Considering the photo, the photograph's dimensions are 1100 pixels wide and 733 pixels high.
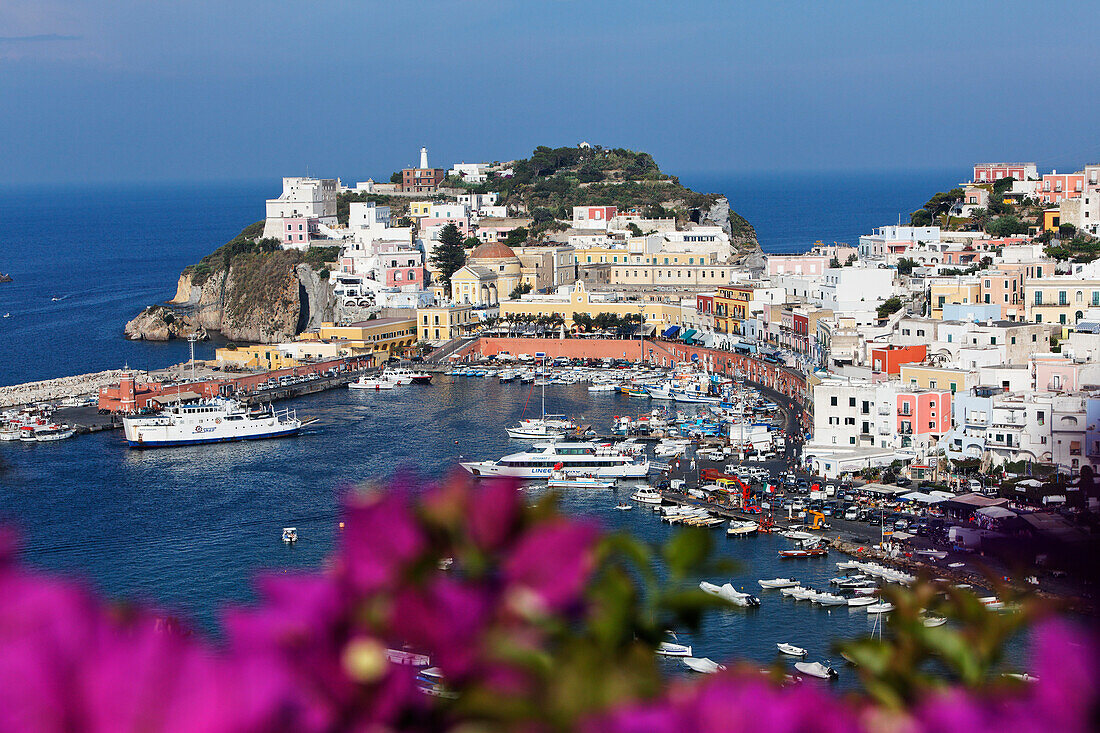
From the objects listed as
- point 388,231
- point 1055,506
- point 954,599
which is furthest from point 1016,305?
point 954,599

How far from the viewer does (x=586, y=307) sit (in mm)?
18750

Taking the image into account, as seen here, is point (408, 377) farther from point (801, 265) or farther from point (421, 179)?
point (421, 179)

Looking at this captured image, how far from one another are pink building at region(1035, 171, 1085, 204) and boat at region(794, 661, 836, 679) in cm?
1255

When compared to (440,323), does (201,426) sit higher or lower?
lower

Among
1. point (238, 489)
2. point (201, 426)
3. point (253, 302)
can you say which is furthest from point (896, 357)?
point (253, 302)

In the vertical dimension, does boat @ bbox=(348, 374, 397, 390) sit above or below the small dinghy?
above

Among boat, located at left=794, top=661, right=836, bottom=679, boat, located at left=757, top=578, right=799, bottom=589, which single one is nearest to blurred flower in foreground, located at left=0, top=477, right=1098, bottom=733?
boat, located at left=794, top=661, right=836, bottom=679

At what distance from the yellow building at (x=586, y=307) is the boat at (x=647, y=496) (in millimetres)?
8523

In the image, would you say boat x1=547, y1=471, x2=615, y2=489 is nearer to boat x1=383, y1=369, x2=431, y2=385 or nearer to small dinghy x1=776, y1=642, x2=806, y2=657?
small dinghy x1=776, y1=642, x2=806, y2=657

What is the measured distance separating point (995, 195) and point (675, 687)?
62.5 ft

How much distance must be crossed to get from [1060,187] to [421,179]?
47.7 feet

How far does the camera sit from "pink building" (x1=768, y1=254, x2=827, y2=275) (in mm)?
17609

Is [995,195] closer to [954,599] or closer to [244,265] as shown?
[244,265]

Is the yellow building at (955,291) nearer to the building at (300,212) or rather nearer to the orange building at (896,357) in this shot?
the orange building at (896,357)
